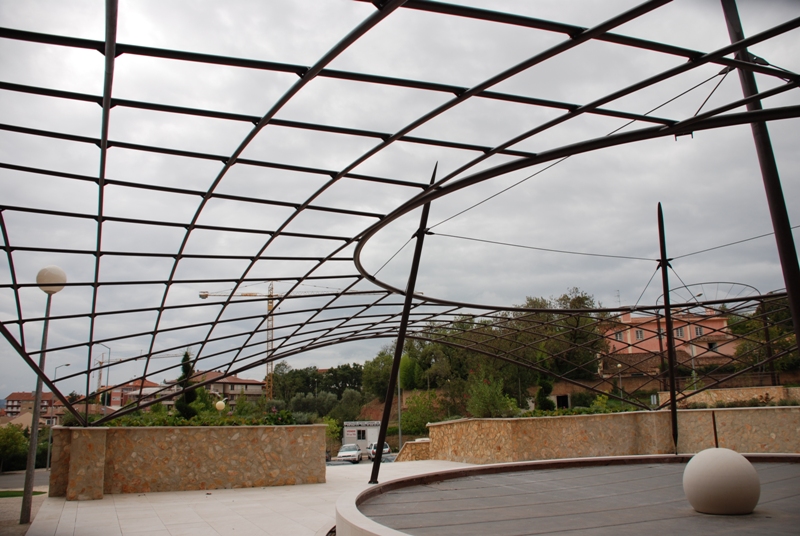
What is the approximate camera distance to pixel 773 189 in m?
9.09

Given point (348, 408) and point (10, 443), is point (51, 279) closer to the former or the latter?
point (10, 443)

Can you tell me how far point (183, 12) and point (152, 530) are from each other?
10.3m

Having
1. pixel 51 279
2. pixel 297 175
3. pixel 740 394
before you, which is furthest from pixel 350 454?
pixel 297 175

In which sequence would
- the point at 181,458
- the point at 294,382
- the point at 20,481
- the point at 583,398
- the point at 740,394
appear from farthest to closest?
the point at 294,382 → the point at 583,398 → the point at 20,481 → the point at 740,394 → the point at 181,458

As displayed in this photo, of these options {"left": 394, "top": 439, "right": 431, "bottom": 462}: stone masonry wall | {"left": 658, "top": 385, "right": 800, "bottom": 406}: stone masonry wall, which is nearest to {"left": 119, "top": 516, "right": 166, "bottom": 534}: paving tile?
{"left": 394, "top": 439, "right": 431, "bottom": 462}: stone masonry wall

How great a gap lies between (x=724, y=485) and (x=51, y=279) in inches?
549

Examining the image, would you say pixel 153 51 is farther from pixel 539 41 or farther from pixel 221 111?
pixel 539 41

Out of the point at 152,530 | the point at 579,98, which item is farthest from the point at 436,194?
the point at 152,530

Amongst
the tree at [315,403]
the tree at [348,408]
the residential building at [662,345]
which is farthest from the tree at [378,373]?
the residential building at [662,345]

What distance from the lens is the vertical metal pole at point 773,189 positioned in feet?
27.8

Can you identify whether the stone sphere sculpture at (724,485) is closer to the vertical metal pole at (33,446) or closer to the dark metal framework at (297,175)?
the dark metal framework at (297,175)

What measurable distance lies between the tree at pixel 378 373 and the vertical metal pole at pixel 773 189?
74.4m

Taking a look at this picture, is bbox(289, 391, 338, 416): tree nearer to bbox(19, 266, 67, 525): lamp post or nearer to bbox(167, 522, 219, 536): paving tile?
bbox(19, 266, 67, 525): lamp post

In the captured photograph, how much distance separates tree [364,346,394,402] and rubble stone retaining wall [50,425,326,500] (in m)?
62.3
